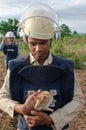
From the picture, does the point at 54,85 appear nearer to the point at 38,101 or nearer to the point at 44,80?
the point at 44,80

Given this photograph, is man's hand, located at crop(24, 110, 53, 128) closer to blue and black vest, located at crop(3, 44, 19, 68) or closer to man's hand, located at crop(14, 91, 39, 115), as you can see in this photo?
man's hand, located at crop(14, 91, 39, 115)

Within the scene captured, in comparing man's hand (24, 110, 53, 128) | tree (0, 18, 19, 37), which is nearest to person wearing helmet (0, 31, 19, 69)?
man's hand (24, 110, 53, 128)

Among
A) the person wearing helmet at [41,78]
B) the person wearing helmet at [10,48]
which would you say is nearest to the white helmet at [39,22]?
the person wearing helmet at [41,78]

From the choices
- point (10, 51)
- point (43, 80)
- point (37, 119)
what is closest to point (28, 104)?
point (37, 119)

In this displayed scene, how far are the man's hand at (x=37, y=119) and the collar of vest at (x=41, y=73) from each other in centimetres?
23

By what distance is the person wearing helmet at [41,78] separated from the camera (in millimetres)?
2424

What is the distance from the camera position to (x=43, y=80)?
2.47m

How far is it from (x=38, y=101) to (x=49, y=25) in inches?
18.5

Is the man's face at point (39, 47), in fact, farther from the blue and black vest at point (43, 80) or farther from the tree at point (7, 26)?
the tree at point (7, 26)

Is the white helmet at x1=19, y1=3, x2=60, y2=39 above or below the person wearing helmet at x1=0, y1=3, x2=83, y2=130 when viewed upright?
above

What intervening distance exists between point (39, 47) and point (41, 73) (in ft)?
0.55

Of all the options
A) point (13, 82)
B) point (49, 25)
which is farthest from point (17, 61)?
point (49, 25)

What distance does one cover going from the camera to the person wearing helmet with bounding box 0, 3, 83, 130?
2424 millimetres

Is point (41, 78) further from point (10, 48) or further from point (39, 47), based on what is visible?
point (10, 48)
